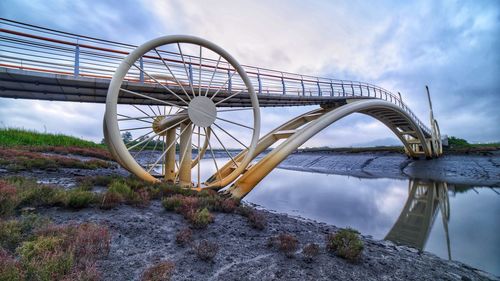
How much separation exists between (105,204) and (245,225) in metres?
3.61

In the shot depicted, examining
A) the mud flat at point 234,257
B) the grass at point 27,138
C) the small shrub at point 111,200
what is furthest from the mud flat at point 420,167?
the grass at point 27,138

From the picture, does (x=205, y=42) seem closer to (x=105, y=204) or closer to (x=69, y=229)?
(x=105, y=204)

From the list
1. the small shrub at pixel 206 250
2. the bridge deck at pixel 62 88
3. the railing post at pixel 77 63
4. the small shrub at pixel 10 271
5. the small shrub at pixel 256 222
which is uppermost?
the railing post at pixel 77 63

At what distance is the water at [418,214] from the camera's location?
22.9 feet

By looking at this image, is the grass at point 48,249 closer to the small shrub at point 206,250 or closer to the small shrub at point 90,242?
the small shrub at point 90,242

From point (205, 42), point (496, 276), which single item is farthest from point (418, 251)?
point (205, 42)

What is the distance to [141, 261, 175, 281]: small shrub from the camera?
3160 mm

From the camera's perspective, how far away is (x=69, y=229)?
3939 mm

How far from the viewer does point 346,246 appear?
5004 mm

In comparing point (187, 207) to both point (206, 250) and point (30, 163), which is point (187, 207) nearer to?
point (206, 250)

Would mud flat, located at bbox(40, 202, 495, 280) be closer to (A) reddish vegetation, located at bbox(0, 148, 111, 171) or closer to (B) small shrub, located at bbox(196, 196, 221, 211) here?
(B) small shrub, located at bbox(196, 196, 221, 211)

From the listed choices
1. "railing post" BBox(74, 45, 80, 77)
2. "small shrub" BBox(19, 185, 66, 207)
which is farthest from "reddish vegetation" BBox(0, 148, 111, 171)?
"small shrub" BBox(19, 185, 66, 207)

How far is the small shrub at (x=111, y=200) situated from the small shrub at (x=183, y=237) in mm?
2194

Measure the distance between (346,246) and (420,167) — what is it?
2829 cm
